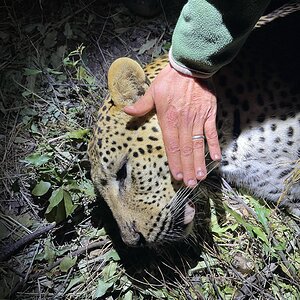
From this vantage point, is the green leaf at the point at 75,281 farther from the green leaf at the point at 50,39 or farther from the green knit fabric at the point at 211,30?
the green leaf at the point at 50,39

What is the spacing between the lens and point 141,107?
6.27ft

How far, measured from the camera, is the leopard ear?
194 cm

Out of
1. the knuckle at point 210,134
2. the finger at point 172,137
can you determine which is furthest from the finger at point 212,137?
the finger at point 172,137

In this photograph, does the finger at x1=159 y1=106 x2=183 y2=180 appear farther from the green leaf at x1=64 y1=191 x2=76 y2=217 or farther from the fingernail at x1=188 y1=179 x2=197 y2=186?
the green leaf at x1=64 y1=191 x2=76 y2=217

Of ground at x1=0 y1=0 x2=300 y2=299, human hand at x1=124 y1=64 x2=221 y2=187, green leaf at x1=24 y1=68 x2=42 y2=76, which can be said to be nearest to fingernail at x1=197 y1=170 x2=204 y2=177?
human hand at x1=124 y1=64 x2=221 y2=187

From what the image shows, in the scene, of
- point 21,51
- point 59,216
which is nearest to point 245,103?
point 59,216

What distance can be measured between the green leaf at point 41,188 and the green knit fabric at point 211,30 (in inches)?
30.5

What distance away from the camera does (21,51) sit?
2.85 meters

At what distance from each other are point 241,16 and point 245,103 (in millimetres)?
420

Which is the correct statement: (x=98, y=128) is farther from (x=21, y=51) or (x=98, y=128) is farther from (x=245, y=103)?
(x=21, y=51)

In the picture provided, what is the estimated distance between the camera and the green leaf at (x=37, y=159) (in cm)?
243

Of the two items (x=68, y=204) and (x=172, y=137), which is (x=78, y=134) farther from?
(x=172, y=137)

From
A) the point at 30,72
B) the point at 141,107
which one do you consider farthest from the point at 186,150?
the point at 30,72

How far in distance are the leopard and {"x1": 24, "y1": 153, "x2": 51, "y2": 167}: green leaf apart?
361 millimetres
